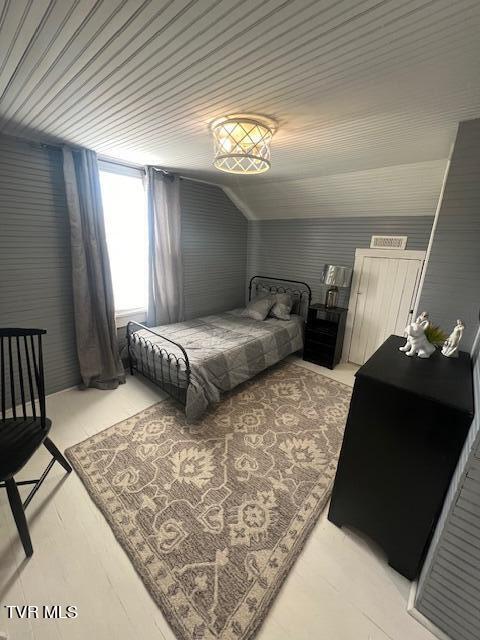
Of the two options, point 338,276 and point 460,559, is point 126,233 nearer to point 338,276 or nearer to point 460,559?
point 338,276

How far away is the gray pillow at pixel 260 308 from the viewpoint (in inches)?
146

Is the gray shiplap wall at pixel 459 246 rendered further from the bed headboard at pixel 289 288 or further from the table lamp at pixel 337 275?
the bed headboard at pixel 289 288

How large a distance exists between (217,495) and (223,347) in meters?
1.33

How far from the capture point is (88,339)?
272 centimetres

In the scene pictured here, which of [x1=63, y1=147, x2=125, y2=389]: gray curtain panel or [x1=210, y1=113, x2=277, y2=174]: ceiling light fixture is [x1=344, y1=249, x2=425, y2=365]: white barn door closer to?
[x1=210, y1=113, x2=277, y2=174]: ceiling light fixture

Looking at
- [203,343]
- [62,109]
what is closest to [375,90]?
[62,109]

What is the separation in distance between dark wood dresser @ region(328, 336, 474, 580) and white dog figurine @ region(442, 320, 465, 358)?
0.12 meters

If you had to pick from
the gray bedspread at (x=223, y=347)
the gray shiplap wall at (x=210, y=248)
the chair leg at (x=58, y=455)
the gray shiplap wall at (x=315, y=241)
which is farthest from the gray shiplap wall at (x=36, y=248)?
the gray shiplap wall at (x=315, y=241)

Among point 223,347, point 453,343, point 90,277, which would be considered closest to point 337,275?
point 223,347

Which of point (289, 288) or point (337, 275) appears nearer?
point (337, 275)

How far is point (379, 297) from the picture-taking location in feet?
10.6

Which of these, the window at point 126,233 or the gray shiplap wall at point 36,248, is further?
the window at point 126,233

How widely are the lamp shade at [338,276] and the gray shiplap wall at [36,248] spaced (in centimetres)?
295

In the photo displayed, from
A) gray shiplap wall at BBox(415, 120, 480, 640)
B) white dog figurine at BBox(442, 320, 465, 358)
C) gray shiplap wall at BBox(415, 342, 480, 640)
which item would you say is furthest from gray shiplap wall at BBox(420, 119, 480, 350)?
gray shiplap wall at BBox(415, 342, 480, 640)
